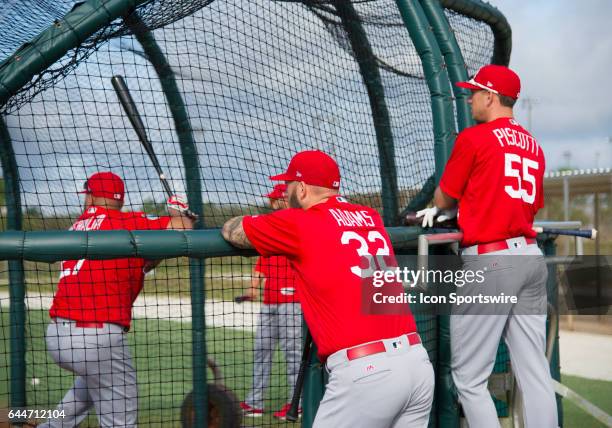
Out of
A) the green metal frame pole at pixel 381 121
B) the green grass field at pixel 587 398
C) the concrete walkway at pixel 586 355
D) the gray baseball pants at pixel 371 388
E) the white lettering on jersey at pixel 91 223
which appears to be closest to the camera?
the gray baseball pants at pixel 371 388

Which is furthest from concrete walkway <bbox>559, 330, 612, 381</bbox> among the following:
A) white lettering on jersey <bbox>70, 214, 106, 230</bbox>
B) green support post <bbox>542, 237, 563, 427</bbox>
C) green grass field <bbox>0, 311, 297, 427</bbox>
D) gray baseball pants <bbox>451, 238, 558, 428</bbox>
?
white lettering on jersey <bbox>70, 214, 106, 230</bbox>

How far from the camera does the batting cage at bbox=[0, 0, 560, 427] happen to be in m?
2.76

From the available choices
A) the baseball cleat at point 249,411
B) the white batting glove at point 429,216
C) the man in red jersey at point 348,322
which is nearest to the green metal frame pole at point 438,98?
the white batting glove at point 429,216

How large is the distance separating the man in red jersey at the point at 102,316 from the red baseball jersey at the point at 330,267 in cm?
107

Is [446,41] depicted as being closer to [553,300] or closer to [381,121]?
[381,121]

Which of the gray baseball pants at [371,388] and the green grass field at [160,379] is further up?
the gray baseball pants at [371,388]

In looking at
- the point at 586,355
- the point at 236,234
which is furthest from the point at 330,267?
the point at 586,355

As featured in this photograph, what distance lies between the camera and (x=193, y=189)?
13.9ft

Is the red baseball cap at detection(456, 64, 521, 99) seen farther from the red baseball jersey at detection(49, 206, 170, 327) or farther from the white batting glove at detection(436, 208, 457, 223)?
the red baseball jersey at detection(49, 206, 170, 327)

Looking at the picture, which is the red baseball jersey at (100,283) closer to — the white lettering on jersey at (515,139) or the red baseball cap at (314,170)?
the red baseball cap at (314,170)

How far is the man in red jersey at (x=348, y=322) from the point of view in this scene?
2348mm

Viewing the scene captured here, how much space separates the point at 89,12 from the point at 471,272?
1.98m

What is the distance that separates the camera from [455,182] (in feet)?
10.0

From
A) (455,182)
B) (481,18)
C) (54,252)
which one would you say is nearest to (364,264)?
(455,182)
